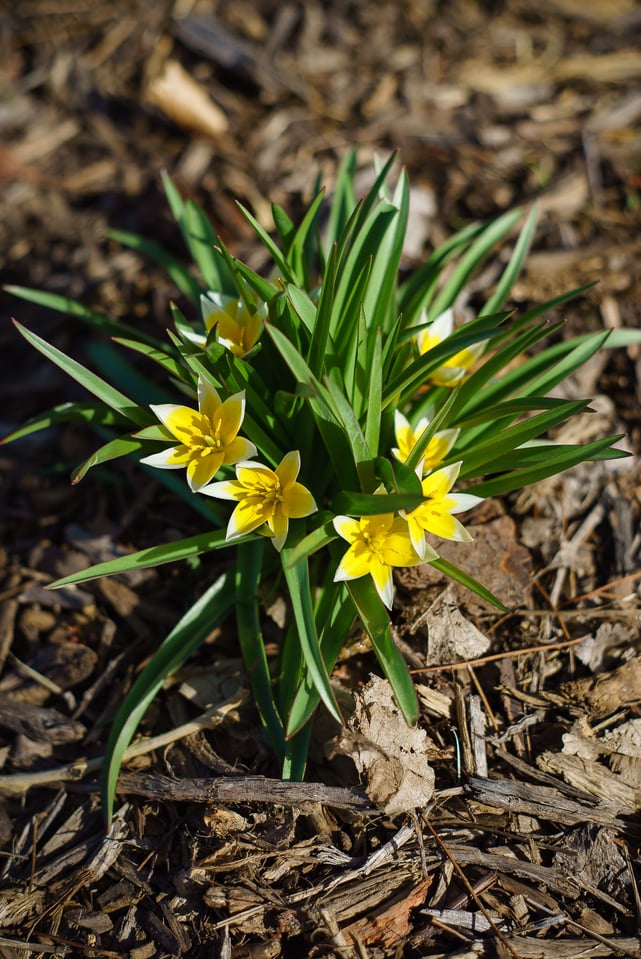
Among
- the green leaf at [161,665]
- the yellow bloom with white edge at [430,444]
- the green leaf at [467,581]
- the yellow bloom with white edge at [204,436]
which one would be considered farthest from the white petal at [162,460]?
the green leaf at [467,581]

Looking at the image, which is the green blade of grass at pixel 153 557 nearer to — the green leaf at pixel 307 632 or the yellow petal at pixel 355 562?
the green leaf at pixel 307 632

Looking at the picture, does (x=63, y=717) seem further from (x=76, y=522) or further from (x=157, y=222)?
(x=157, y=222)

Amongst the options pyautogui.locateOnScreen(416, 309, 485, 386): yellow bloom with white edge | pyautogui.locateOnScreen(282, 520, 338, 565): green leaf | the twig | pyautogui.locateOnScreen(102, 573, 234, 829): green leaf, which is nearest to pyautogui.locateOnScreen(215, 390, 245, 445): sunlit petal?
pyautogui.locateOnScreen(282, 520, 338, 565): green leaf

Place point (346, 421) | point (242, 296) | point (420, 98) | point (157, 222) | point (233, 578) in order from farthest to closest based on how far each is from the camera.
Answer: point (420, 98) → point (157, 222) → point (233, 578) → point (242, 296) → point (346, 421)

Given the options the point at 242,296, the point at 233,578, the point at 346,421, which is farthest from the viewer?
the point at 233,578

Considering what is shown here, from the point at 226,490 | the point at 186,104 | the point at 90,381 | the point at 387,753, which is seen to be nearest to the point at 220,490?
the point at 226,490

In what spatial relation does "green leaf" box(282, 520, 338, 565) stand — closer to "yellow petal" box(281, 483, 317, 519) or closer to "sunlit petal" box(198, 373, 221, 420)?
"yellow petal" box(281, 483, 317, 519)

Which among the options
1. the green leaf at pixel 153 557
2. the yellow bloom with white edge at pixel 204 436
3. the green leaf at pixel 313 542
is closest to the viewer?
the green leaf at pixel 313 542

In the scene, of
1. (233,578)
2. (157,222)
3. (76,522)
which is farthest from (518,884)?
(157,222)
